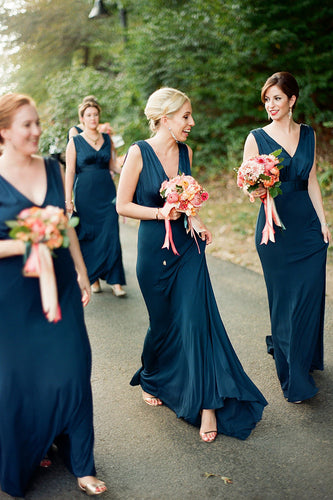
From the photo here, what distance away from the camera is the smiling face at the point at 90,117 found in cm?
737

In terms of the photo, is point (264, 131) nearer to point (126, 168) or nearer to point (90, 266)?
point (126, 168)

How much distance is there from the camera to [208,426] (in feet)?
12.8

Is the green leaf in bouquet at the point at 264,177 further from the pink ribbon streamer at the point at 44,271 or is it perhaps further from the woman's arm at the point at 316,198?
the pink ribbon streamer at the point at 44,271

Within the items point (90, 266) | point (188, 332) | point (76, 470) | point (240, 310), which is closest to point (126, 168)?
point (188, 332)

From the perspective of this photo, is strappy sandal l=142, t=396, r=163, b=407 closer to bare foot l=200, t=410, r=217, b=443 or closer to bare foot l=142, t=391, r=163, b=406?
bare foot l=142, t=391, r=163, b=406

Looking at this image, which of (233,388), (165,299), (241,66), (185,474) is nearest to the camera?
(185,474)

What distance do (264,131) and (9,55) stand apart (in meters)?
19.5

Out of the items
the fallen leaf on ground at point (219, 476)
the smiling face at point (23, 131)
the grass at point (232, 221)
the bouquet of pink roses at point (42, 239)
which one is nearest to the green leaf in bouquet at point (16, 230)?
the bouquet of pink roses at point (42, 239)

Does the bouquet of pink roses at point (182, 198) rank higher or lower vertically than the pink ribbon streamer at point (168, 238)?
higher

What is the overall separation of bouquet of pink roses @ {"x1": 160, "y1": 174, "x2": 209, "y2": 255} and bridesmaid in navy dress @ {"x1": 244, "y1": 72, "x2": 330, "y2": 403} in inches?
27.7

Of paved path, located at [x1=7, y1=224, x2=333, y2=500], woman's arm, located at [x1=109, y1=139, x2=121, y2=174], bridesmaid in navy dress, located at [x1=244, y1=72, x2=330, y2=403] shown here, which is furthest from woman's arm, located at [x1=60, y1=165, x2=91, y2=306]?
woman's arm, located at [x1=109, y1=139, x2=121, y2=174]

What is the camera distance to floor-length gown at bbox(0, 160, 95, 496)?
10.2ft

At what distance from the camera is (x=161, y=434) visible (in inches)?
157

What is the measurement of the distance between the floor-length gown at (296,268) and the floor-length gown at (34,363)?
200 centimetres
